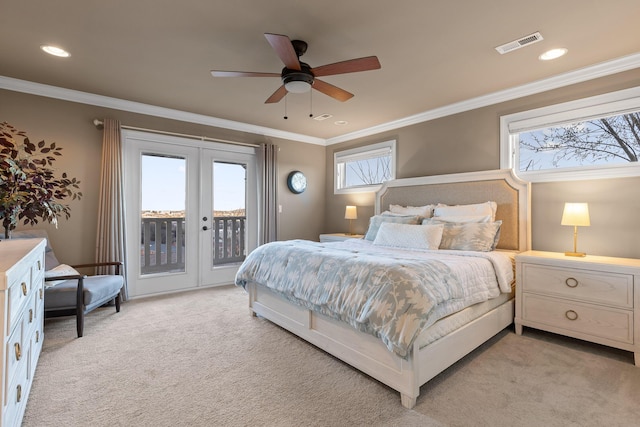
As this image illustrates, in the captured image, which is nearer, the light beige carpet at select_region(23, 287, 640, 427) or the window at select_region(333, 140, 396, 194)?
the light beige carpet at select_region(23, 287, 640, 427)

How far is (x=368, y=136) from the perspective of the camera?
521 centimetres

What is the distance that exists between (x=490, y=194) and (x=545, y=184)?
524 millimetres

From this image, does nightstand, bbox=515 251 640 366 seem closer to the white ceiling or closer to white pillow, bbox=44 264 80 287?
the white ceiling

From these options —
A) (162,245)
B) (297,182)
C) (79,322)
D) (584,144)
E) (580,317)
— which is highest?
(584,144)

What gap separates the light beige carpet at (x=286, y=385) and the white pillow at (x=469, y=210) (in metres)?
1.24

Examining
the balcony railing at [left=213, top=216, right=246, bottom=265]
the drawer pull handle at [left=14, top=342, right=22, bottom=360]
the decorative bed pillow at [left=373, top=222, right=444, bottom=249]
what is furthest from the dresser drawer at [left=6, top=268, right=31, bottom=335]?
the balcony railing at [left=213, top=216, right=246, bottom=265]

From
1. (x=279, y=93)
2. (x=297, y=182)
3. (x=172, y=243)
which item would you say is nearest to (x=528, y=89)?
(x=279, y=93)

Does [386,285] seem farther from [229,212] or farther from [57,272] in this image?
[229,212]

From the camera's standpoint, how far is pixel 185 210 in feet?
14.6

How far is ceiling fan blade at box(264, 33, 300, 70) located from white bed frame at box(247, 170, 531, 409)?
6.39ft

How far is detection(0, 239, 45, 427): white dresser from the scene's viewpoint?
4.06 feet

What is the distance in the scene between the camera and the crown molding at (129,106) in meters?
3.32

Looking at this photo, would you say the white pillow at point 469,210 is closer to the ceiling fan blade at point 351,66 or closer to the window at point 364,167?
the window at point 364,167

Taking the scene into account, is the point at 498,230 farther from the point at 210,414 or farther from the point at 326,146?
the point at 326,146
